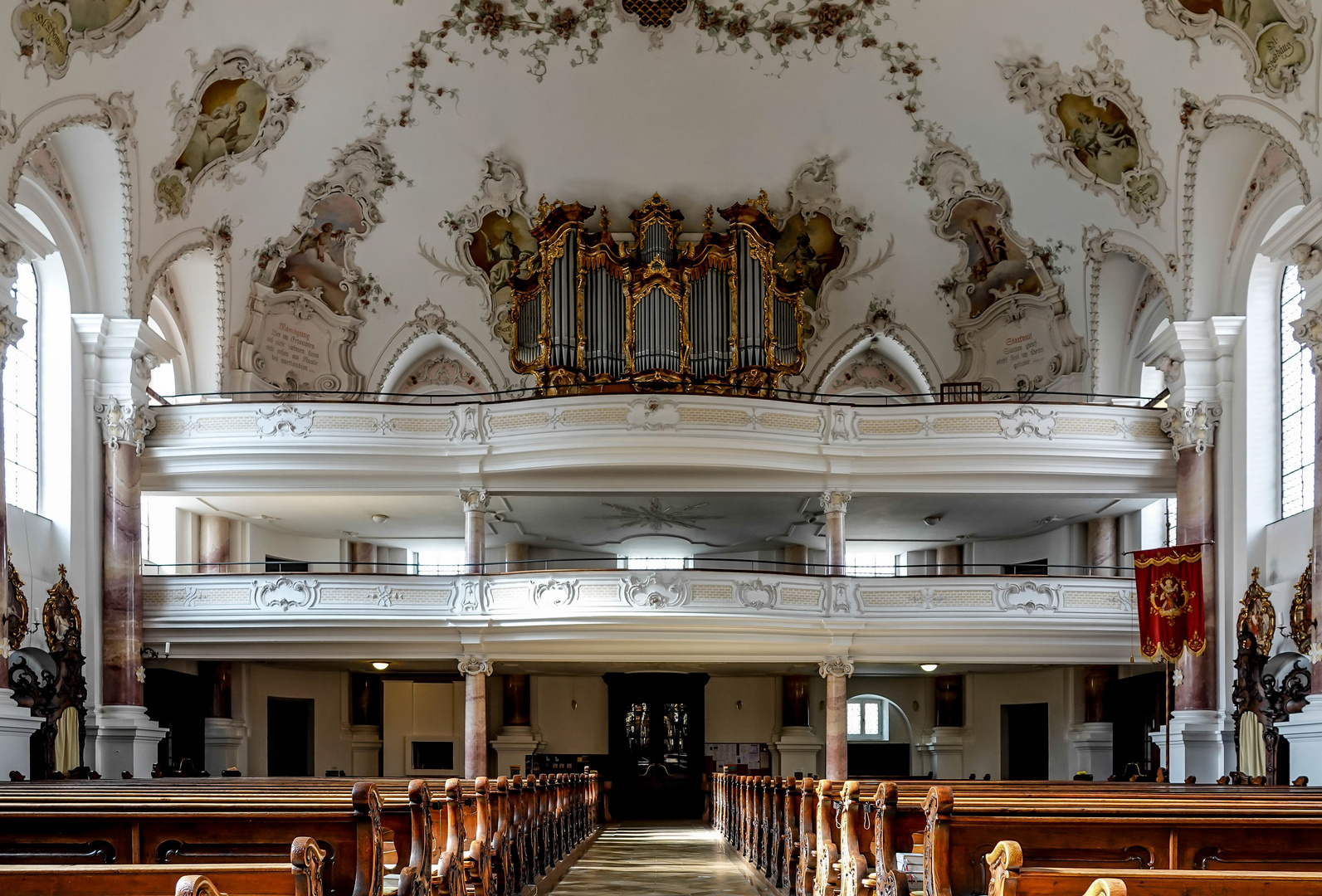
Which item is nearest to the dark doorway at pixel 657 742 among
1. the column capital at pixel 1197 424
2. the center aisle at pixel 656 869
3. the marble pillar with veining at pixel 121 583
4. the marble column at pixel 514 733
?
the marble column at pixel 514 733

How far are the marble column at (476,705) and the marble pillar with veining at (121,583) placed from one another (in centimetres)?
429

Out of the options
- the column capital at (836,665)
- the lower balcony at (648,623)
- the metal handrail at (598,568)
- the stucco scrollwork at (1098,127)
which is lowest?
the column capital at (836,665)

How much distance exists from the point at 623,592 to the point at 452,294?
697 cm

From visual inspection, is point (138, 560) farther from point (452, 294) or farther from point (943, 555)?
point (943, 555)

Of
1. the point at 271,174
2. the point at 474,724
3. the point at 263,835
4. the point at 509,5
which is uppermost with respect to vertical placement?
the point at 509,5

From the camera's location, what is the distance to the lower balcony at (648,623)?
1975 centimetres

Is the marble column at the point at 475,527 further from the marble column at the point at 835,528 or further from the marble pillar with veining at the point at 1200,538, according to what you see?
the marble pillar with veining at the point at 1200,538

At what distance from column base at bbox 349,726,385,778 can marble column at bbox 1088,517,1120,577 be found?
12.9 m

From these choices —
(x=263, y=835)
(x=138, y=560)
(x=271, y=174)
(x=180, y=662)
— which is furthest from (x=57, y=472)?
(x=263, y=835)

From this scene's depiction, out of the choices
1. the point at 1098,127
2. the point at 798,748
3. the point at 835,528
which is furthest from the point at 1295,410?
the point at 798,748

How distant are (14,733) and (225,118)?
352 inches

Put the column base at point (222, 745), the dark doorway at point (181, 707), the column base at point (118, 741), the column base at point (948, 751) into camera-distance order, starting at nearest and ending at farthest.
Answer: the column base at point (118, 741) → the column base at point (222, 745) → the dark doorway at point (181, 707) → the column base at point (948, 751)

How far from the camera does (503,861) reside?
10.2 metres

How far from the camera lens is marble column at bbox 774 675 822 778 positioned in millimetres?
26625
